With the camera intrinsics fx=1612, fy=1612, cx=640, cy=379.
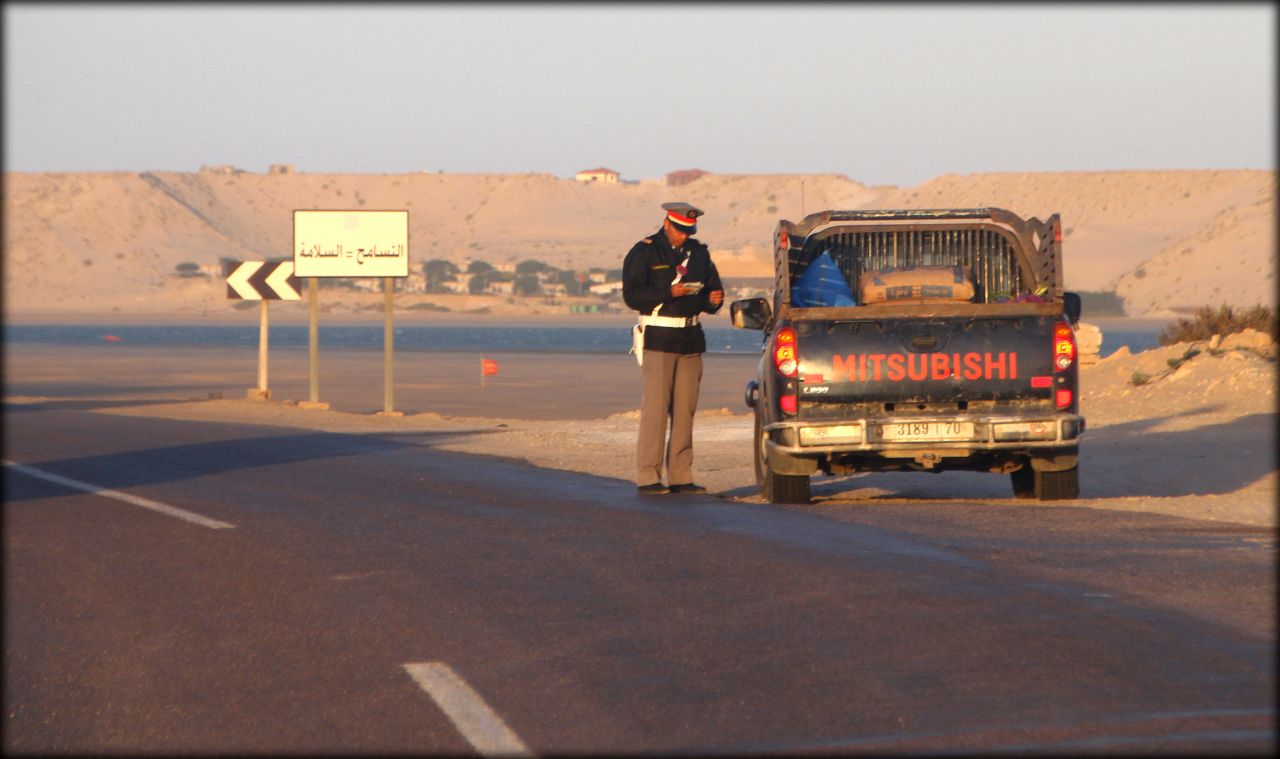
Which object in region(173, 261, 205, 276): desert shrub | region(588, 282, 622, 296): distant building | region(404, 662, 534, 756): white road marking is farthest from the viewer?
region(173, 261, 205, 276): desert shrub

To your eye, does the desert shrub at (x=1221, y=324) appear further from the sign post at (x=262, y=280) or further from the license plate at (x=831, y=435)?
the license plate at (x=831, y=435)

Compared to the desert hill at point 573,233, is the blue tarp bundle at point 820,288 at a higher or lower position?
lower

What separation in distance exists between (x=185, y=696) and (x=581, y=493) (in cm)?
659

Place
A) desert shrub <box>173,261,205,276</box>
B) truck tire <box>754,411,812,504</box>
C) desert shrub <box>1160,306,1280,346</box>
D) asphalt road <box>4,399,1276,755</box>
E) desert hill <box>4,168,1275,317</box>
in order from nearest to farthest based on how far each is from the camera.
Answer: asphalt road <box>4,399,1276,755</box>, truck tire <box>754,411,812,504</box>, desert shrub <box>1160,306,1280,346</box>, desert hill <box>4,168,1275,317</box>, desert shrub <box>173,261,205,276</box>

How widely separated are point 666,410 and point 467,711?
22.1 ft

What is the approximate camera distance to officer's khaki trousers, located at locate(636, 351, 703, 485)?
12570 millimetres

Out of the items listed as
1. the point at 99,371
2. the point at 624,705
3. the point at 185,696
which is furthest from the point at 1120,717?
the point at 99,371

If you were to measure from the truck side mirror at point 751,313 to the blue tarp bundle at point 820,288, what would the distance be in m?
0.31

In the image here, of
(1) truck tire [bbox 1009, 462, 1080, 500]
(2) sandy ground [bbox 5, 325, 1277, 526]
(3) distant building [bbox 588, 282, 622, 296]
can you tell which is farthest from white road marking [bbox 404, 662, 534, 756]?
(3) distant building [bbox 588, 282, 622, 296]

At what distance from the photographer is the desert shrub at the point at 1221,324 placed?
87.8 ft

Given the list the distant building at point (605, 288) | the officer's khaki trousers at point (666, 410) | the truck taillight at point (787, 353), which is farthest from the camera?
the distant building at point (605, 288)

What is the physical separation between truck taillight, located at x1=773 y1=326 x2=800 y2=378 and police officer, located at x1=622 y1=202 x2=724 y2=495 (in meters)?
1.08

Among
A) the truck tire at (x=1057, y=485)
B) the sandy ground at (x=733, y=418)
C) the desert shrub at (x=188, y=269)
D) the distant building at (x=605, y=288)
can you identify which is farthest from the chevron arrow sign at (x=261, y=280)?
the desert shrub at (x=188, y=269)

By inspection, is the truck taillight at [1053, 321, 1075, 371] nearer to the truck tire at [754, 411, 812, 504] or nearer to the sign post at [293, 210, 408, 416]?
the truck tire at [754, 411, 812, 504]
